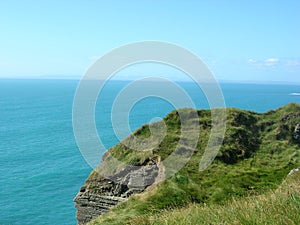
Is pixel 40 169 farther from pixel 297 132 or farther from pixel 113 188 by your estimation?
pixel 297 132

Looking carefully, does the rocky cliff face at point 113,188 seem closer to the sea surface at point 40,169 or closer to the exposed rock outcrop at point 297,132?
the exposed rock outcrop at point 297,132

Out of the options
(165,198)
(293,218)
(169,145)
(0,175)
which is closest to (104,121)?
(0,175)

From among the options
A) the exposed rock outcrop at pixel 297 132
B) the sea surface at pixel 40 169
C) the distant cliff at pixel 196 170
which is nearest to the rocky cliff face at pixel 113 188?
the distant cliff at pixel 196 170

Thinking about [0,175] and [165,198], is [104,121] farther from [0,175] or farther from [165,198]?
[165,198]

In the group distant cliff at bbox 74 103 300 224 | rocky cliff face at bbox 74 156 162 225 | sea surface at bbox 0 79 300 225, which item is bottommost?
sea surface at bbox 0 79 300 225

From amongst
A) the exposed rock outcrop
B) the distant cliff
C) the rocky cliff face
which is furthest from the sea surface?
the exposed rock outcrop

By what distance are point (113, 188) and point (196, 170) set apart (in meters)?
3.73

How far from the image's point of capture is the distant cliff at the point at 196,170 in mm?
11062

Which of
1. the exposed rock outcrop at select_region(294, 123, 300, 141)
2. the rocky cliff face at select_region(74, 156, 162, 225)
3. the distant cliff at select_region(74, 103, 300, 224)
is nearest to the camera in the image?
the distant cliff at select_region(74, 103, 300, 224)

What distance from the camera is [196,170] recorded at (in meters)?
14.5

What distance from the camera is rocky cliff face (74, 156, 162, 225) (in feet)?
48.5

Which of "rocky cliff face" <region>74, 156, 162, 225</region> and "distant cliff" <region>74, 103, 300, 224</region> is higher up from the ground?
"distant cliff" <region>74, 103, 300, 224</region>

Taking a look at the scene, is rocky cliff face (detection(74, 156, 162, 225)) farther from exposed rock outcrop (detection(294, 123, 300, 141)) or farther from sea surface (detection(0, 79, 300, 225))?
sea surface (detection(0, 79, 300, 225))

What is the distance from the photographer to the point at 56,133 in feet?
236
